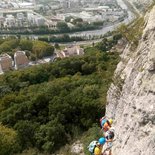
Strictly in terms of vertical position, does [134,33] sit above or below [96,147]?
above

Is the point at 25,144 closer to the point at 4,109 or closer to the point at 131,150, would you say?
the point at 4,109

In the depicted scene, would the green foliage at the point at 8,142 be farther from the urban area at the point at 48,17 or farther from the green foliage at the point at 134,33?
Answer: the urban area at the point at 48,17

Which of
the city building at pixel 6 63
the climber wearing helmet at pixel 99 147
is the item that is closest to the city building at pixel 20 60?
the city building at pixel 6 63

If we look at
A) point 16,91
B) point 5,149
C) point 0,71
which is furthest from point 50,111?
point 0,71

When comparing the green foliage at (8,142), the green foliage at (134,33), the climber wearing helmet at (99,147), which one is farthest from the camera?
the green foliage at (8,142)

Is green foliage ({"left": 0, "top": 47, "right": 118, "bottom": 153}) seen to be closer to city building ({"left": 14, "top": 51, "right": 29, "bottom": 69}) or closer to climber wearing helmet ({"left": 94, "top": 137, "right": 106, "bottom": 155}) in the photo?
climber wearing helmet ({"left": 94, "top": 137, "right": 106, "bottom": 155})

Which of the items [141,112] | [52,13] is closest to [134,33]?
[141,112]

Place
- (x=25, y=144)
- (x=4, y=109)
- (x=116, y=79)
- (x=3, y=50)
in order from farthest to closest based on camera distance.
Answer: (x=3, y=50), (x=4, y=109), (x=25, y=144), (x=116, y=79)

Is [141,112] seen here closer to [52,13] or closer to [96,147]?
[96,147]

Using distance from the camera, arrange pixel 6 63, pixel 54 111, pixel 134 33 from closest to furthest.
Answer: pixel 134 33 < pixel 54 111 < pixel 6 63

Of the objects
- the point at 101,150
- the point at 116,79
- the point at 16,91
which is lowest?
the point at 16,91

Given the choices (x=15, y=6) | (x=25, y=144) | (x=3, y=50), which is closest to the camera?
(x=25, y=144)
